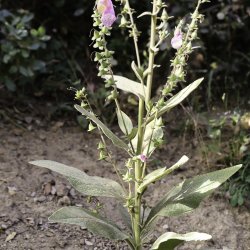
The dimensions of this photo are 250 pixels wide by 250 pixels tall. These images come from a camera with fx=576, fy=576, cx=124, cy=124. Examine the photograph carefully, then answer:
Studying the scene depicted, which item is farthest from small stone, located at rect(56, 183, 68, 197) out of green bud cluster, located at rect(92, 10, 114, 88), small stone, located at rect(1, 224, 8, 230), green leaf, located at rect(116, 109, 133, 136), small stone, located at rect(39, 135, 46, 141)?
green bud cluster, located at rect(92, 10, 114, 88)

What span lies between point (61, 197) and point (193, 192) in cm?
90

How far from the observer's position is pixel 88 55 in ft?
12.0

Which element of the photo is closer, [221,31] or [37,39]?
[37,39]

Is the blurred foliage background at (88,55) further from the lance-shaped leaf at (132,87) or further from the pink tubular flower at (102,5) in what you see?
the pink tubular flower at (102,5)

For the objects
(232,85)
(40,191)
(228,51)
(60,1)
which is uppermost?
(60,1)

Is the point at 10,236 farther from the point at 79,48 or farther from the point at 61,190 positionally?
the point at 79,48

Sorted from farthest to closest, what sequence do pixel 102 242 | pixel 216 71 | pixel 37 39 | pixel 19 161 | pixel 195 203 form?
pixel 216 71 < pixel 37 39 < pixel 19 161 < pixel 102 242 < pixel 195 203

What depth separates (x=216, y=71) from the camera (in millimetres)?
3625

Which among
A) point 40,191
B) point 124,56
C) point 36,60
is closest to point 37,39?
point 36,60

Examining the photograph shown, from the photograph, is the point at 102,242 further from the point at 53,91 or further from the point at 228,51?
the point at 228,51

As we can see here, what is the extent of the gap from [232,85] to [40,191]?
1461 mm

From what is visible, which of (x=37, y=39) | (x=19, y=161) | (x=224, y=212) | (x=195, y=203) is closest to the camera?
(x=195, y=203)

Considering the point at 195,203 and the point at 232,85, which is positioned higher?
the point at 232,85

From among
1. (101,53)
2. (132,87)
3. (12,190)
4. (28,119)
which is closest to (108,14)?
(101,53)
